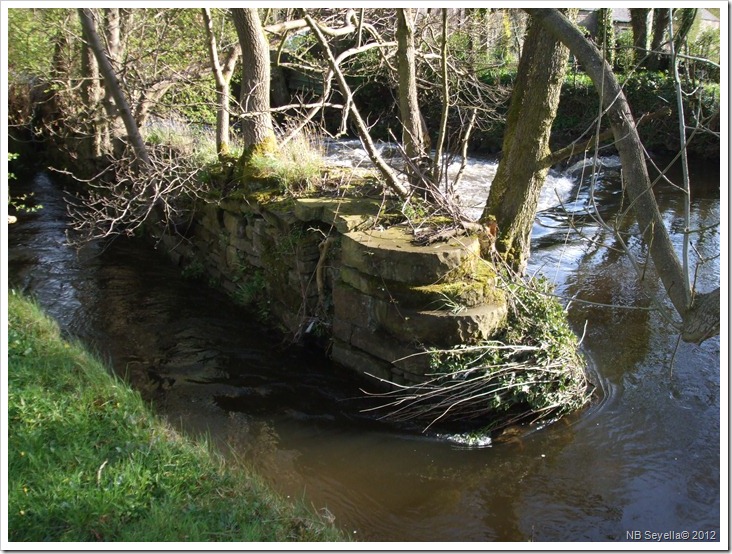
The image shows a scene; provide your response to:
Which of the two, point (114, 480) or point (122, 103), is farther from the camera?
point (122, 103)

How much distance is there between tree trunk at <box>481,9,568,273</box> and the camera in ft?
20.9

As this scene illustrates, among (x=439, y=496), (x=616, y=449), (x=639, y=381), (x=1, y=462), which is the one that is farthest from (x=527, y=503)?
(x=1, y=462)

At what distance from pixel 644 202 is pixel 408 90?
4.03 metres

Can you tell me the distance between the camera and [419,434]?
5383 mm

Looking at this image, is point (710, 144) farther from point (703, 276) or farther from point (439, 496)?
point (439, 496)

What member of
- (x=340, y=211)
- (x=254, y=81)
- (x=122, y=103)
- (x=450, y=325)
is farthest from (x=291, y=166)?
(x=122, y=103)

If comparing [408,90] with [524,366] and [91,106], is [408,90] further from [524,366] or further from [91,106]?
[91,106]

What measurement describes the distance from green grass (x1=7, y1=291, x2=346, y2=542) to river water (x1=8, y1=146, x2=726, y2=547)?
23.4 inches

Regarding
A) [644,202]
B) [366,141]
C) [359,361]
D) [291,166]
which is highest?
[366,141]

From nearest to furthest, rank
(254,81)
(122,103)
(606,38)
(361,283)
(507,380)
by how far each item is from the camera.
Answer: (606,38)
(507,380)
(361,283)
(254,81)
(122,103)

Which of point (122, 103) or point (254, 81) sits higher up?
point (254, 81)

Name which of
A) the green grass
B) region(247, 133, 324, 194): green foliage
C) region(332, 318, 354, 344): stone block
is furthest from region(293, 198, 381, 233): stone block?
the green grass

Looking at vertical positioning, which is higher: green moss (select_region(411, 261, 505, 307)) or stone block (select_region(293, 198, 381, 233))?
stone block (select_region(293, 198, 381, 233))

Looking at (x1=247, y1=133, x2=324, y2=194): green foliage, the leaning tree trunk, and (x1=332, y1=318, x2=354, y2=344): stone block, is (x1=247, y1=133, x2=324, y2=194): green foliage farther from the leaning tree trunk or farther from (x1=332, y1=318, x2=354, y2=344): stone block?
the leaning tree trunk
